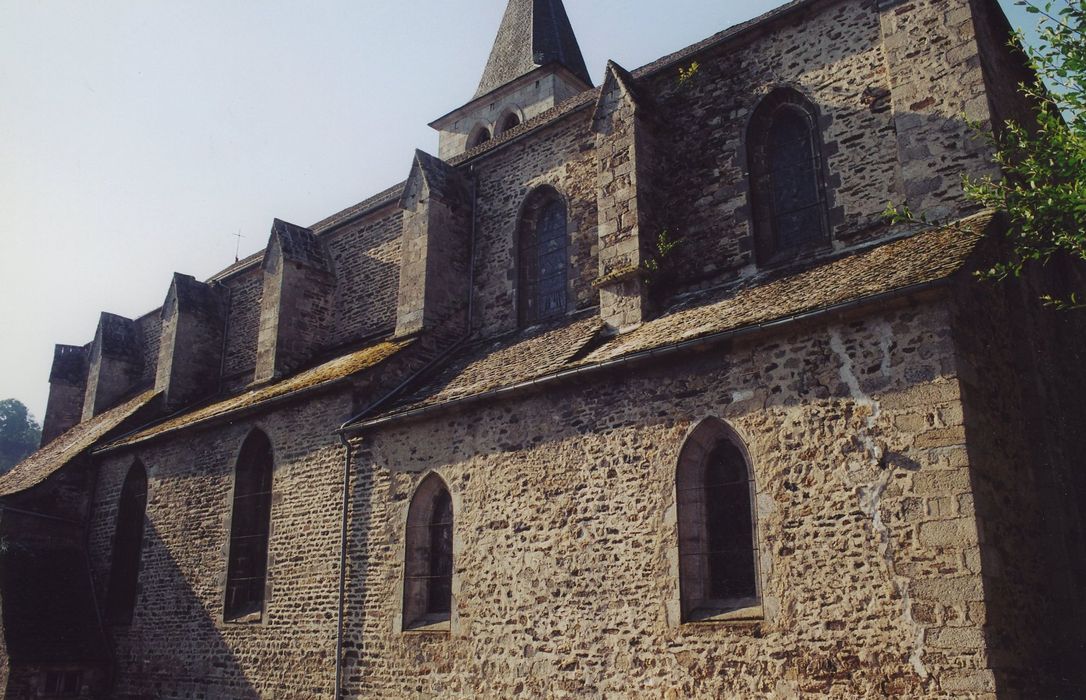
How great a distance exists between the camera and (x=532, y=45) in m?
25.6

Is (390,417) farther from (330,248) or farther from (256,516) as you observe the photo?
(330,248)

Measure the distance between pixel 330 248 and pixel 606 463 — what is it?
401 inches

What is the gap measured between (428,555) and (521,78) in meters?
16.4

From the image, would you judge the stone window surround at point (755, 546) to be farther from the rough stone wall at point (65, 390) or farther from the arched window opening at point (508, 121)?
the rough stone wall at point (65, 390)

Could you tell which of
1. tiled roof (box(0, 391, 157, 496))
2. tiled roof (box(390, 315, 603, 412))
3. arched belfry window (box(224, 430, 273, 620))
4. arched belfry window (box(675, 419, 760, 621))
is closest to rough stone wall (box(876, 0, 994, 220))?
arched belfry window (box(675, 419, 760, 621))

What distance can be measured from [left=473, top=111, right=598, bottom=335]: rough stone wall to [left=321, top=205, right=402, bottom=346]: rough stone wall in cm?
202

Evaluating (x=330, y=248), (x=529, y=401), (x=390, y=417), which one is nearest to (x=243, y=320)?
(x=330, y=248)

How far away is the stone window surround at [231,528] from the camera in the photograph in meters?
13.7

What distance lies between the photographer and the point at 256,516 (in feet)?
49.2

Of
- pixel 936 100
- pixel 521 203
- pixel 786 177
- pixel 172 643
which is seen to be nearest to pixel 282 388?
pixel 172 643

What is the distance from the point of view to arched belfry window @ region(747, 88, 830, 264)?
38.3ft

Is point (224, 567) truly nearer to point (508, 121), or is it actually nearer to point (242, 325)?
point (242, 325)

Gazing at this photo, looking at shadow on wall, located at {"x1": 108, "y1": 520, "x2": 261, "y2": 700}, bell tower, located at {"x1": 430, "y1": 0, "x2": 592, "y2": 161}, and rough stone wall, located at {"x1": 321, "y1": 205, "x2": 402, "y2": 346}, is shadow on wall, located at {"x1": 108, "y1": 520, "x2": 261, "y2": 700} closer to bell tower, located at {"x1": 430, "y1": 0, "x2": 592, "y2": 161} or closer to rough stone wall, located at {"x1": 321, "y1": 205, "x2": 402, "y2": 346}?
rough stone wall, located at {"x1": 321, "y1": 205, "x2": 402, "y2": 346}

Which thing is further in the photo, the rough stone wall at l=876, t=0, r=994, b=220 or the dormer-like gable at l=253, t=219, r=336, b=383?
the dormer-like gable at l=253, t=219, r=336, b=383
